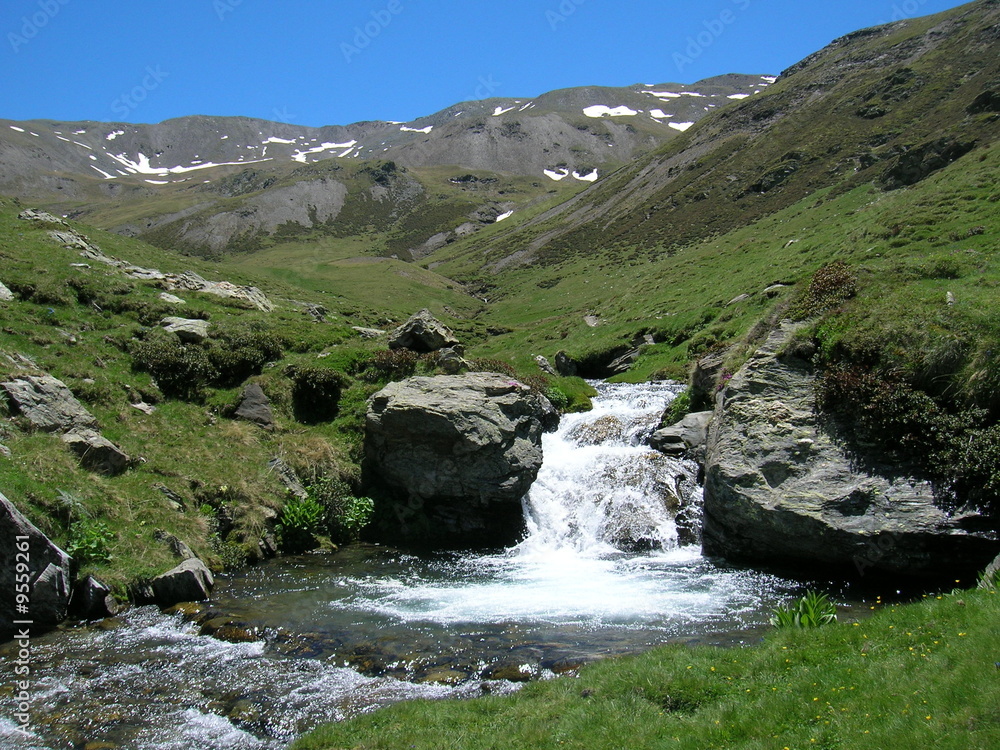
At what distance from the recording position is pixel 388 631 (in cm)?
1473

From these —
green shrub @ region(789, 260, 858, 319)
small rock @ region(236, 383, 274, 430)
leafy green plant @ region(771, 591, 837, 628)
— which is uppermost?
green shrub @ region(789, 260, 858, 319)

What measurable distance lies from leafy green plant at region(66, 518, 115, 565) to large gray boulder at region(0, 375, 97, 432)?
553 centimetres

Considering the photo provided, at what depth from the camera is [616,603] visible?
16.7 meters

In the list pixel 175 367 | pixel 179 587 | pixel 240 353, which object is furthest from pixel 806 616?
pixel 175 367

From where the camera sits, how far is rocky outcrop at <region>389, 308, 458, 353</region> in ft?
113

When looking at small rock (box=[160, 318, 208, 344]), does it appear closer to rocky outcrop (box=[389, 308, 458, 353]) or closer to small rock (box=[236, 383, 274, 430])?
small rock (box=[236, 383, 274, 430])

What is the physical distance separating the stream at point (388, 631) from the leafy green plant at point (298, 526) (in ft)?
3.64

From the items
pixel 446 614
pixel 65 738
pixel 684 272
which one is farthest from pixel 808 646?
pixel 684 272

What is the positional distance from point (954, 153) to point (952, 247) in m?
42.4

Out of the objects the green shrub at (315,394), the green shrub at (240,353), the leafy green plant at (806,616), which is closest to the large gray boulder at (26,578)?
the green shrub at (315,394)

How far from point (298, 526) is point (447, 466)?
6.26 m

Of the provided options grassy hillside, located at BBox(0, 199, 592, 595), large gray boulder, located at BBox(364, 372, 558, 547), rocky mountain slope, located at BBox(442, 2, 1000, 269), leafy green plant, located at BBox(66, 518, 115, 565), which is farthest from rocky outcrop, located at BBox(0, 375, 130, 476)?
rocky mountain slope, located at BBox(442, 2, 1000, 269)

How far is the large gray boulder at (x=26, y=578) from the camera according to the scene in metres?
14.3

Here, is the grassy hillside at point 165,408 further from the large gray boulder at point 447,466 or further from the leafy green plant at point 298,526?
the large gray boulder at point 447,466
